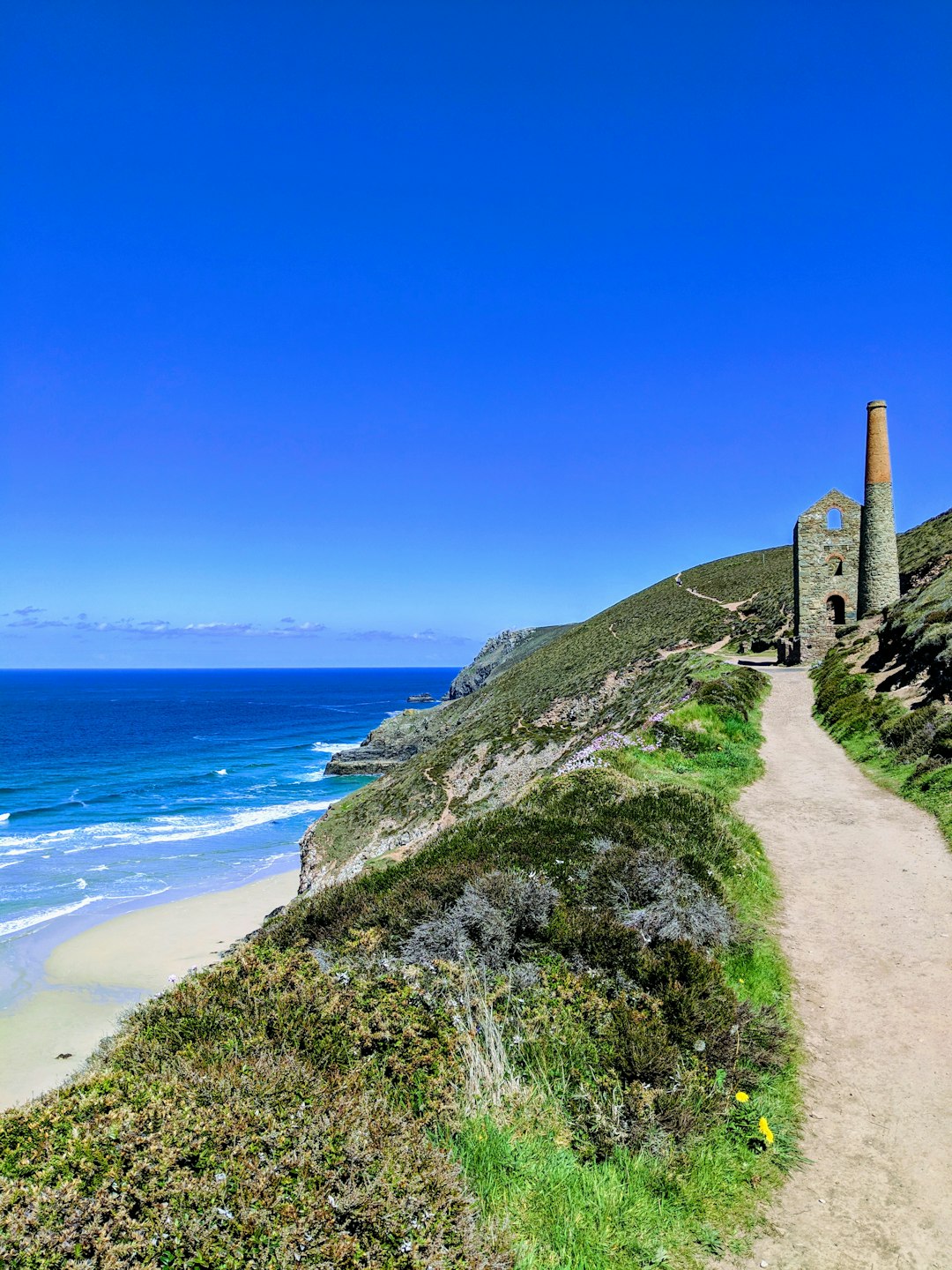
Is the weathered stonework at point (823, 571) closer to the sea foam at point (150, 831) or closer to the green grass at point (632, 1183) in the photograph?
the green grass at point (632, 1183)

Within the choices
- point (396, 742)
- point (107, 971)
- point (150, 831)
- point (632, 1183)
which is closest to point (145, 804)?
point (150, 831)

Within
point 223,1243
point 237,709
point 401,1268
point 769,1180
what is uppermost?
point 223,1243

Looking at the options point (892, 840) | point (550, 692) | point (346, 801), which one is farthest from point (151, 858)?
point (892, 840)

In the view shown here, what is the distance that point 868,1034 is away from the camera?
5453 mm

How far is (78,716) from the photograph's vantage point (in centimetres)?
12062

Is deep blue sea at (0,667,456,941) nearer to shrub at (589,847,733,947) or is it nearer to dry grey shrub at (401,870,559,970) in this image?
dry grey shrub at (401,870,559,970)

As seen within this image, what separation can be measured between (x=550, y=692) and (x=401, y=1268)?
3914 centimetres

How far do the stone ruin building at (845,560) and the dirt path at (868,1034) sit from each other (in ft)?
68.7

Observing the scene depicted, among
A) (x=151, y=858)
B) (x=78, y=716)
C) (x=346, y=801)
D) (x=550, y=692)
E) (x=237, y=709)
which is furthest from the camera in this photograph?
(x=237, y=709)

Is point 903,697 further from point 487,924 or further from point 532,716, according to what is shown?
point 532,716

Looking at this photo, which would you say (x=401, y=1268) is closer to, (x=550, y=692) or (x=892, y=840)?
(x=892, y=840)

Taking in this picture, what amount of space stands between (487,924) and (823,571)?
2902cm

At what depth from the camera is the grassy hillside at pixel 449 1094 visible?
304 centimetres

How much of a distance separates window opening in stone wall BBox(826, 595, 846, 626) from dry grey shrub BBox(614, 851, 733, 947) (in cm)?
2696
